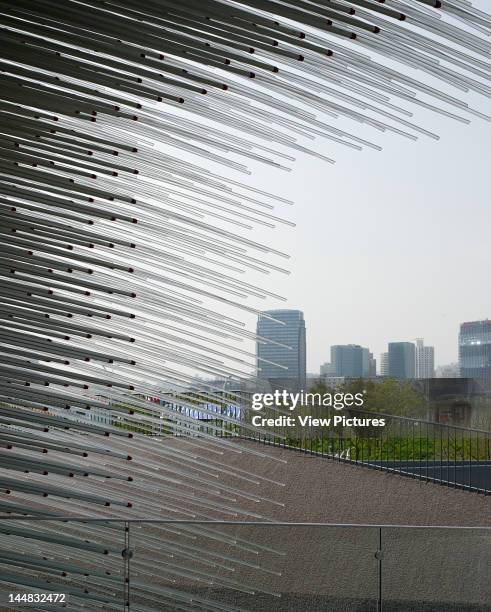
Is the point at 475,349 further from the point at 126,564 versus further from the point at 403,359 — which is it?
the point at 126,564

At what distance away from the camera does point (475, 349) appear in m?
13.3

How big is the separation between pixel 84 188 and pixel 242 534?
3.25 feet

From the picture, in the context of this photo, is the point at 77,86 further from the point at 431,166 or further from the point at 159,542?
the point at 431,166

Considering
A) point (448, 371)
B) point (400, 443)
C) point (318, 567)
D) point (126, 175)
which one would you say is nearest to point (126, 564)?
point (318, 567)

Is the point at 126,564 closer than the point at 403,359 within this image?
Yes

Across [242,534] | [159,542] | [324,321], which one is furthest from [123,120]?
[324,321]

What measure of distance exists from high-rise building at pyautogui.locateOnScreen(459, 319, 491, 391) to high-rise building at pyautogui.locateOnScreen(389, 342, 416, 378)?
2.50 ft

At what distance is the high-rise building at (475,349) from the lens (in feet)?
42.5

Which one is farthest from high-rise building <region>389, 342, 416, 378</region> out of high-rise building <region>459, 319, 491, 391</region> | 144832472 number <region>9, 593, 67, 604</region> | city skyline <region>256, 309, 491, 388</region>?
144832472 number <region>9, 593, 67, 604</region>

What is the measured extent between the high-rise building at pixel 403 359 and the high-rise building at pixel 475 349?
2.50 feet

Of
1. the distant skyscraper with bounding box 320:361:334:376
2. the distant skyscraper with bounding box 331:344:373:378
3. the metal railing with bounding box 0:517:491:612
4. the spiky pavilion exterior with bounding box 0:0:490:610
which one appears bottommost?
the metal railing with bounding box 0:517:491:612

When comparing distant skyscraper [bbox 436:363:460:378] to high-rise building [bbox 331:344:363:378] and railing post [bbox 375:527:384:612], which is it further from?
railing post [bbox 375:527:384:612]

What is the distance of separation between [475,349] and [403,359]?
4.02ft

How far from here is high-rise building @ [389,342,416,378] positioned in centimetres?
1291
